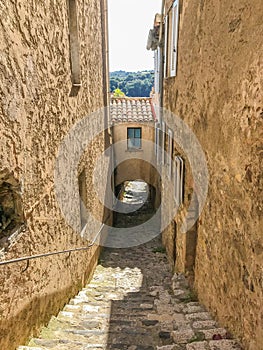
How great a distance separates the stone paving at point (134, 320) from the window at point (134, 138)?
6023 millimetres

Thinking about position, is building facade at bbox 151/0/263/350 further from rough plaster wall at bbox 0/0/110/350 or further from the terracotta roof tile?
the terracotta roof tile

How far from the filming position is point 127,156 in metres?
12.2

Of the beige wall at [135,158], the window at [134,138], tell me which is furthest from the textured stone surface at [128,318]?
the window at [134,138]

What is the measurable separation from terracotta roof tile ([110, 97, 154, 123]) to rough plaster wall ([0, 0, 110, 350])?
21.9 feet

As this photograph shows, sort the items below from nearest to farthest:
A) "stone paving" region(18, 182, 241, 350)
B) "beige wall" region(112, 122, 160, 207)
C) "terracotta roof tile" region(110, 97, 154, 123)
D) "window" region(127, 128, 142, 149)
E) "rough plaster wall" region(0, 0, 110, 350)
A: 1. "rough plaster wall" region(0, 0, 110, 350)
2. "stone paving" region(18, 182, 241, 350)
3. "terracotta roof tile" region(110, 97, 154, 123)
4. "beige wall" region(112, 122, 160, 207)
5. "window" region(127, 128, 142, 149)

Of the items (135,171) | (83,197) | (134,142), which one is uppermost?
(83,197)

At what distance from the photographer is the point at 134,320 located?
14.0 ft

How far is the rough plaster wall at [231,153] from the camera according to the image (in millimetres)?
2637

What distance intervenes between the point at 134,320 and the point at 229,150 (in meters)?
2.81

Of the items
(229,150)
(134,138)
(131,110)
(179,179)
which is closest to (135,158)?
(134,138)

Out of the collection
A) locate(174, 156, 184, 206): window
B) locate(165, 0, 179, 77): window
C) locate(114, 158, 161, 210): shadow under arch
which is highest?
locate(165, 0, 179, 77): window

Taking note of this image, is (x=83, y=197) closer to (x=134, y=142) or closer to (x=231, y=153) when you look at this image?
(x=231, y=153)

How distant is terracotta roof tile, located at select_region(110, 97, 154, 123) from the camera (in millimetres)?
11539

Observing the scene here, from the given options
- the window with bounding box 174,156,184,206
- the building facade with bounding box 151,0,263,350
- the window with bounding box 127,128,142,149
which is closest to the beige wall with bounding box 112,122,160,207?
the window with bounding box 127,128,142,149
